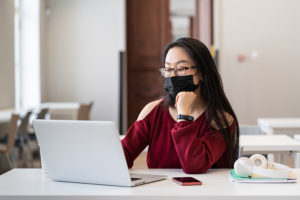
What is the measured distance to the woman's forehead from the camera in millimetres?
2191

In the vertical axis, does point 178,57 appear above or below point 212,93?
above

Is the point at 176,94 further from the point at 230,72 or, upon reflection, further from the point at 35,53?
the point at 35,53

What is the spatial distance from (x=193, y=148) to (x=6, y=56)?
19.0ft

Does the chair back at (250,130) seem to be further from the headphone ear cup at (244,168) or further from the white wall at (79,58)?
the white wall at (79,58)

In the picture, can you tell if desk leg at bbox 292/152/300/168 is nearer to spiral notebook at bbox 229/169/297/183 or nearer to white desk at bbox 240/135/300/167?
white desk at bbox 240/135/300/167

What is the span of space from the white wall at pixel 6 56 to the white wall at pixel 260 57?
3.19 meters

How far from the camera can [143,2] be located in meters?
9.28

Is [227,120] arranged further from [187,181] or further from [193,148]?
[187,181]

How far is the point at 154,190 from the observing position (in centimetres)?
164

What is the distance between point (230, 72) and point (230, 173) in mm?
5897

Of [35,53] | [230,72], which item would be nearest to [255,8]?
[230,72]

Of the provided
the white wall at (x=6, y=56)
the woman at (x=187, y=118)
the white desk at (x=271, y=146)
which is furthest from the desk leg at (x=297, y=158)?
the white wall at (x=6, y=56)

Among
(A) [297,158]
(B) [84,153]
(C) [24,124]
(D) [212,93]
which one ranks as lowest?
(C) [24,124]

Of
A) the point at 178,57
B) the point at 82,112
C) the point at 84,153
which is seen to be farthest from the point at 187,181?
the point at 82,112
